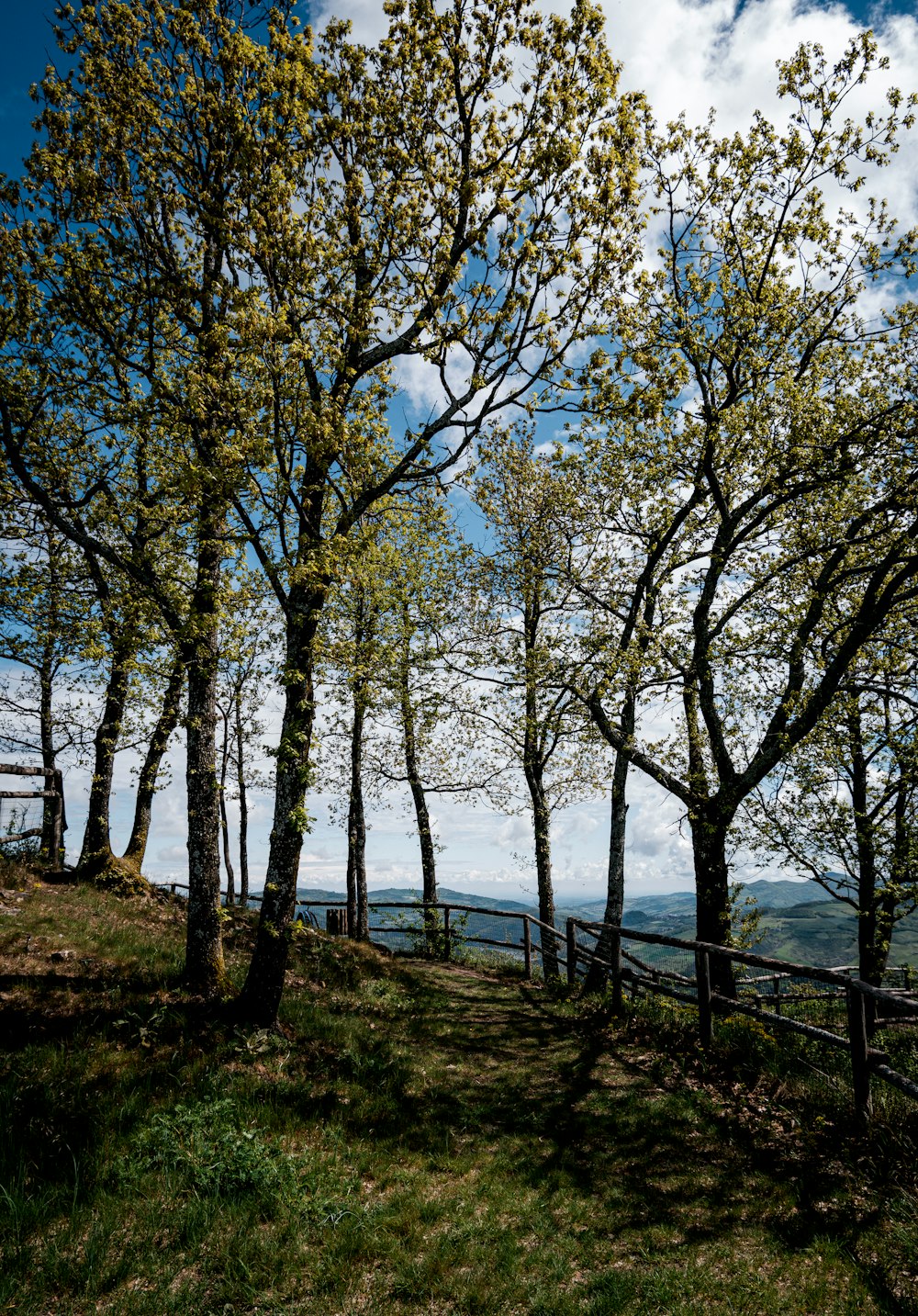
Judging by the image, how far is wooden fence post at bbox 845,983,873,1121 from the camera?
7.53 metres

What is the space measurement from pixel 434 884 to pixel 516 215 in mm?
21927

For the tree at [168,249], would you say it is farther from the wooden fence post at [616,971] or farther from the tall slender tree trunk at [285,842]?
the wooden fence post at [616,971]

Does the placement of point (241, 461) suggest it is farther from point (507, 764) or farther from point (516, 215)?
point (507, 764)

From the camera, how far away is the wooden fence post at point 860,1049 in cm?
753

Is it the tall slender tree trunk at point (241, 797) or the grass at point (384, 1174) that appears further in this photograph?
the tall slender tree trunk at point (241, 797)

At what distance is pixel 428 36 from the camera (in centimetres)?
1001

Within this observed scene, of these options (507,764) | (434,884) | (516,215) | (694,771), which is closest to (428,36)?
(516,215)

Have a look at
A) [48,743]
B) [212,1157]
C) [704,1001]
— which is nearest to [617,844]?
[704,1001]

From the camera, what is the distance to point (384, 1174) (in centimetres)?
652

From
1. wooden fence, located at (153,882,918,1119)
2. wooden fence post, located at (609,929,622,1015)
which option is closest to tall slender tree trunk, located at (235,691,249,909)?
wooden fence, located at (153,882,918,1119)

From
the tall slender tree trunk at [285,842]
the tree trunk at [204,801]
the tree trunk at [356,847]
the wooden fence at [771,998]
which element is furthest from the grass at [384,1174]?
the tree trunk at [356,847]

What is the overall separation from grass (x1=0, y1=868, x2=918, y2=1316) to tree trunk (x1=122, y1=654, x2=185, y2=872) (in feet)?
18.9

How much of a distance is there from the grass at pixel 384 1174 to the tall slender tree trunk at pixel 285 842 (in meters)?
0.55

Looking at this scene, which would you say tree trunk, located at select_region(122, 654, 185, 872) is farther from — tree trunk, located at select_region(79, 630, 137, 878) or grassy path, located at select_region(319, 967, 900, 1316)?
grassy path, located at select_region(319, 967, 900, 1316)
